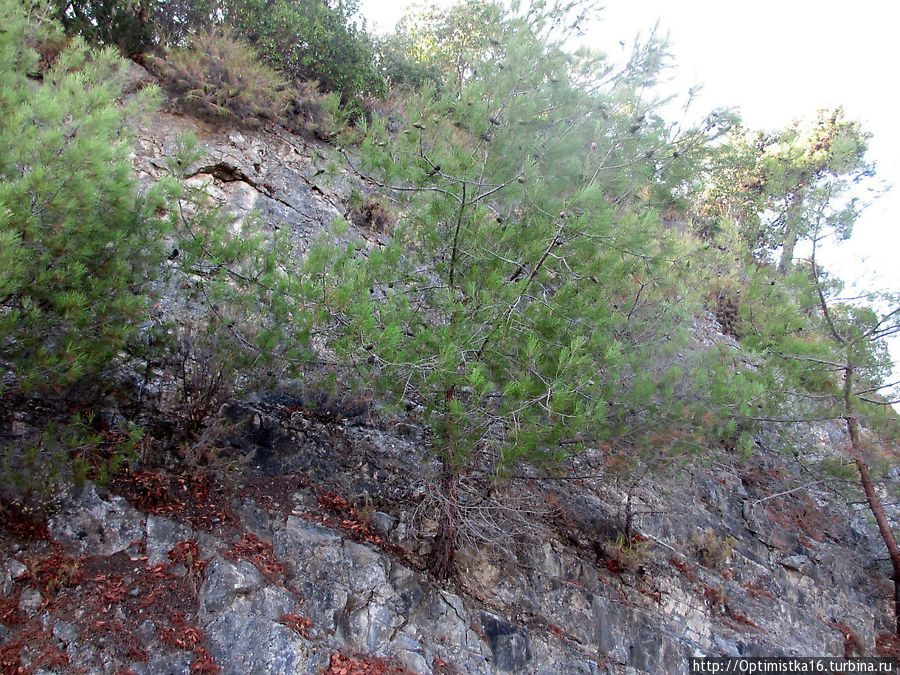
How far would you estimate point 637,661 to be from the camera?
546 centimetres

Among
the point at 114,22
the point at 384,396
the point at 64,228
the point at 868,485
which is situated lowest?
the point at 384,396

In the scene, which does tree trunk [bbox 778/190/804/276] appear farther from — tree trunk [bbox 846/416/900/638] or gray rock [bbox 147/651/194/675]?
gray rock [bbox 147/651/194/675]

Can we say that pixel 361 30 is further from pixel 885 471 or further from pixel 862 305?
pixel 885 471

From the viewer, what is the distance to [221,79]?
8.84 meters

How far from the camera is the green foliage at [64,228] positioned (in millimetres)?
3219

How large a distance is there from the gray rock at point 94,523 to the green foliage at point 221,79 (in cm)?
659

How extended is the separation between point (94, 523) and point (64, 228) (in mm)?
2354

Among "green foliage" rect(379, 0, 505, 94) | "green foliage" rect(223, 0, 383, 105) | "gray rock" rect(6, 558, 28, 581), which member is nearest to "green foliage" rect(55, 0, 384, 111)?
"green foliage" rect(223, 0, 383, 105)

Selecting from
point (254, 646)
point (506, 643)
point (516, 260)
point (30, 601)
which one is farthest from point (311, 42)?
point (506, 643)

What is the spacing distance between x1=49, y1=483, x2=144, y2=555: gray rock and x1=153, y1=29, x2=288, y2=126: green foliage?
659cm

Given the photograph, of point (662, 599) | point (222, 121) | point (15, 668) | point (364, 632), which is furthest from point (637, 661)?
point (222, 121)

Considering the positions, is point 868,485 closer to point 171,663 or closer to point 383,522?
point 383,522

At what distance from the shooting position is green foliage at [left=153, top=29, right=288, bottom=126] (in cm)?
866

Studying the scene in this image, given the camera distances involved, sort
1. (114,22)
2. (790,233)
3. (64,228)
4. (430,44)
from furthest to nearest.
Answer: (430,44)
(114,22)
(790,233)
(64,228)
